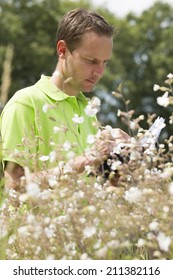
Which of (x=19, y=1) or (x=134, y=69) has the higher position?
(x=19, y=1)

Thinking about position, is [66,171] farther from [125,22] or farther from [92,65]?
[125,22]

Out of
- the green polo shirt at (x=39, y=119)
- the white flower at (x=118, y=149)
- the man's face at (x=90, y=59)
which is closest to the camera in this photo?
the white flower at (x=118, y=149)

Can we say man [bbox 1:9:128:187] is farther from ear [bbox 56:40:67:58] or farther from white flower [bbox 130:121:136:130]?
white flower [bbox 130:121:136:130]

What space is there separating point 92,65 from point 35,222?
5.26 feet

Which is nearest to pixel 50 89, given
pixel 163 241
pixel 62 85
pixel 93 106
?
pixel 62 85

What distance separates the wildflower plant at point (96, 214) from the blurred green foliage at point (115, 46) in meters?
29.4

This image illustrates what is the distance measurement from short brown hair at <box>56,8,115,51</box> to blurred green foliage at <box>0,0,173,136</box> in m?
28.0

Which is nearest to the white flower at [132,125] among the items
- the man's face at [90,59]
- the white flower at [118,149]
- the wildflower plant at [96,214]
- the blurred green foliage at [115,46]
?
the wildflower plant at [96,214]

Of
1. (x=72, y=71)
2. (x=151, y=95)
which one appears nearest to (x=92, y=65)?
(x=72, y=71)

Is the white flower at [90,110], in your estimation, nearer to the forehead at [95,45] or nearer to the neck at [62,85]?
the forehead at [95,45]

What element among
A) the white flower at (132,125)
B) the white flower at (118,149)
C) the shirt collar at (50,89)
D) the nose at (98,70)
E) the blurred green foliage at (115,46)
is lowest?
the white flower at (118,149)

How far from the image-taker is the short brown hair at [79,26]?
4.00 metres
